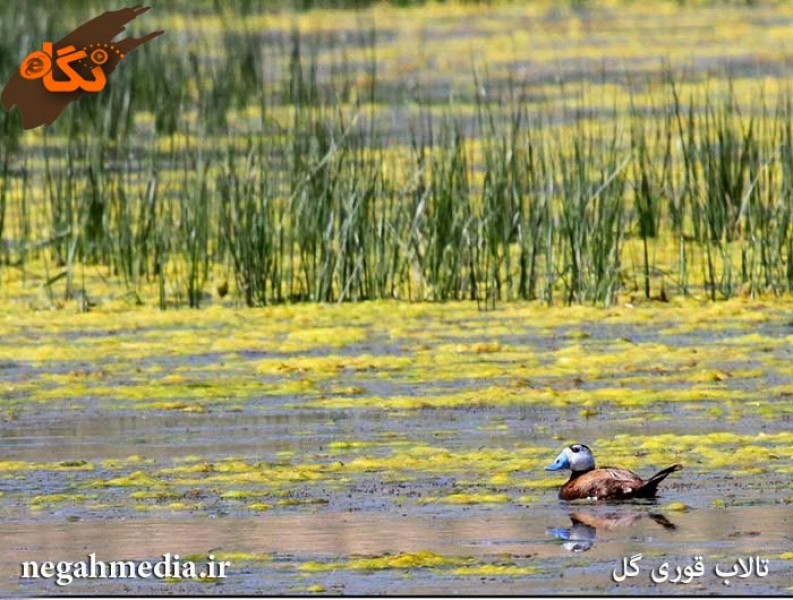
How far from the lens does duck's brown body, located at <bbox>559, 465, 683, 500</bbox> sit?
231 inches

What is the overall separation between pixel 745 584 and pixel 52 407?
12.2 feet

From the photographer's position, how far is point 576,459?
609 centimetres

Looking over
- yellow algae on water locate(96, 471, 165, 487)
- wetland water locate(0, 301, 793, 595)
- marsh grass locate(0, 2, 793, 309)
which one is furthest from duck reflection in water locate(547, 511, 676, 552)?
marsh grass locate(0, 2, 793, 309)

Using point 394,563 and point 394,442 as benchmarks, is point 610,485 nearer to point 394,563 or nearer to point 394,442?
point 394,563

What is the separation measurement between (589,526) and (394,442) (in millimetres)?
1459

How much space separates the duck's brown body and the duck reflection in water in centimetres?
8

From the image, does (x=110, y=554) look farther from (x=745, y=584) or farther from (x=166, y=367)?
(x=166, y=367)

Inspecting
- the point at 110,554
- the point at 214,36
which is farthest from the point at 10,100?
the point at 110,554

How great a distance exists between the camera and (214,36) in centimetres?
1855

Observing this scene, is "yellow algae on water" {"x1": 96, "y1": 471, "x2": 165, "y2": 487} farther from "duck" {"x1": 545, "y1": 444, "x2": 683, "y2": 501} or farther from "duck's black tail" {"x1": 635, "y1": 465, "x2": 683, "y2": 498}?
"duck's black tail" {"x1": 635, "y1": 465, "x2": 683, "y2": 498}

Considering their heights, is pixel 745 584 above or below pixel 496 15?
below

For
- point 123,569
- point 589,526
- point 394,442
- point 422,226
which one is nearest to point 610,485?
point 589,526

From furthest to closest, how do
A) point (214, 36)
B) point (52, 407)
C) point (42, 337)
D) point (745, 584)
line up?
1. point (214, 36)
2. point (42, 337)
3. point (52, 407)
4. point (745, 584)
